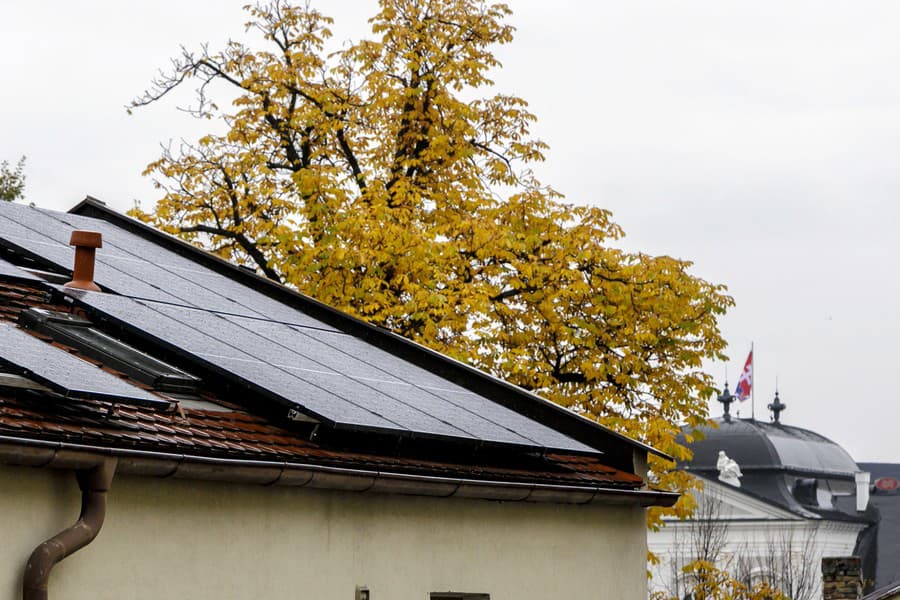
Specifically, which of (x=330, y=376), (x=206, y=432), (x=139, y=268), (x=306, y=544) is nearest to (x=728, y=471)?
(x=139, y=268)

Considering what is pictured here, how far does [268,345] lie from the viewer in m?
12.4

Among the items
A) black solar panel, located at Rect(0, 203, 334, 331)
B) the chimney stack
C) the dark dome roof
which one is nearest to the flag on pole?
the dark dome roof

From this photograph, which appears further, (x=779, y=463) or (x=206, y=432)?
(x=779, y=463)

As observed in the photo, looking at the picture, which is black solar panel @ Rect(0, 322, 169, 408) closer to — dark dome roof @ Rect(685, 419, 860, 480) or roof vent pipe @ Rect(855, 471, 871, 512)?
dark dome roof @ Rect(685, 419, 860, 480)

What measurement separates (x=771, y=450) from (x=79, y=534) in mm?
76835

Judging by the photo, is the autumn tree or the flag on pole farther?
the flag on pole

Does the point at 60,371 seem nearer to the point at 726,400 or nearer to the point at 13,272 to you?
the point at 13,272

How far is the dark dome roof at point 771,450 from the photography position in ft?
270

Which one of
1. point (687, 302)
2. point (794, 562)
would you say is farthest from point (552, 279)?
point (794, 562)

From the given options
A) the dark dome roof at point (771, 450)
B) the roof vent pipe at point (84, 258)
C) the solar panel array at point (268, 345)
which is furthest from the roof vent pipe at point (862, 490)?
the roof vent pipe at point (84, 258)

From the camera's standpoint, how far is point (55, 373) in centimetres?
860

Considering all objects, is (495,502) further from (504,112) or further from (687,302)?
(504,112)

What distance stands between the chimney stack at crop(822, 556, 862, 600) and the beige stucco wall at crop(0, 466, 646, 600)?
2032 cm

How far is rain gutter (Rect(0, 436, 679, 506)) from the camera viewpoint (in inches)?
316
